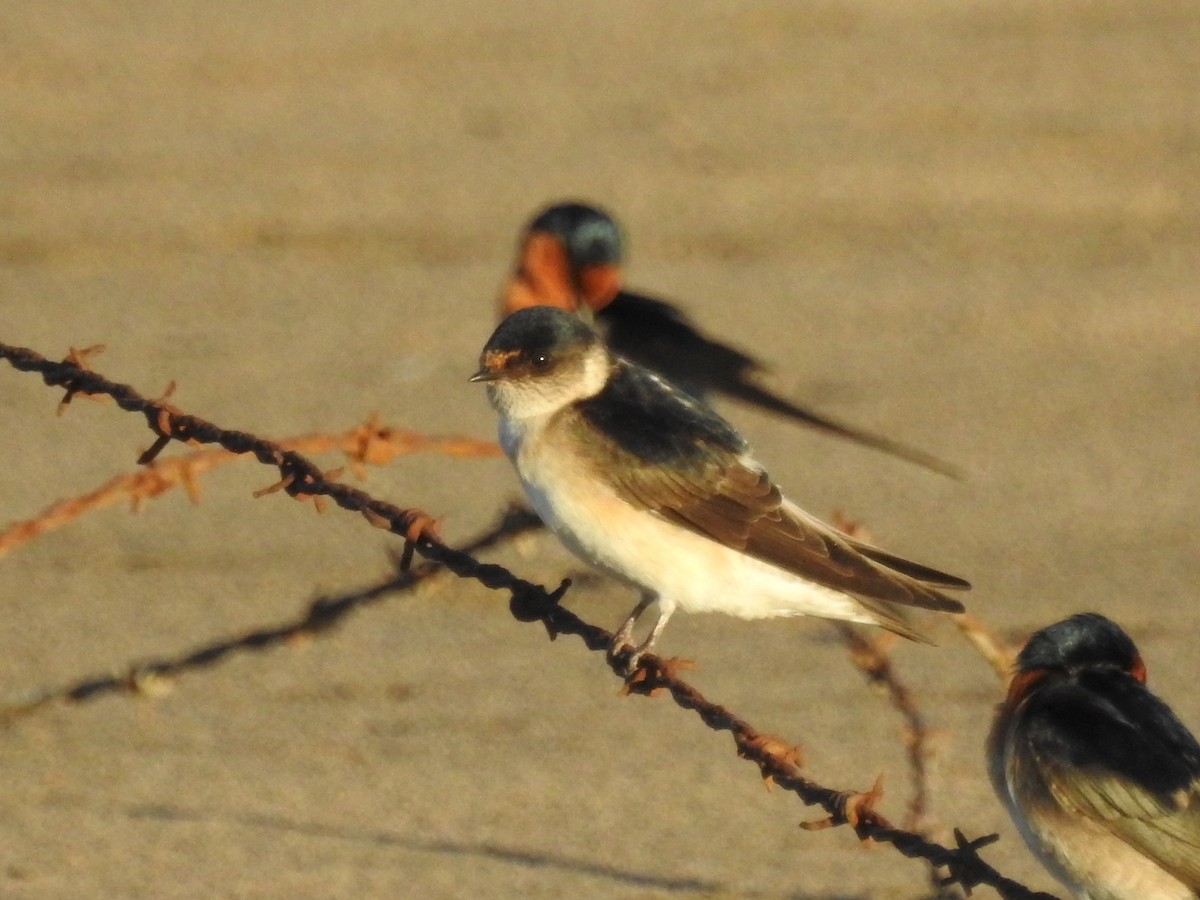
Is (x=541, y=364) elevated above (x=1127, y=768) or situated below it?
above

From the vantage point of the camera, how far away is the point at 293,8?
12719 mm

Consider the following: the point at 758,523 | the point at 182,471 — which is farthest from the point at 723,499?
the point at 182,471

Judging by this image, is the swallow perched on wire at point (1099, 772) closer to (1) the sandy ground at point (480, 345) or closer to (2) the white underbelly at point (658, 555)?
(2) the white underbelly at point (658, 555)

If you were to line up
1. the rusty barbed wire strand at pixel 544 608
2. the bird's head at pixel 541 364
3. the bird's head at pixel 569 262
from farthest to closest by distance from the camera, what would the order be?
1. the bird's head at pixel 569 262
2. the bird's head at pixel 541 364
3. the rusty barbed wire strand at pixel 544 608

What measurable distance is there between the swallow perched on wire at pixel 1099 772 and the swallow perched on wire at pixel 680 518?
0.31 metres

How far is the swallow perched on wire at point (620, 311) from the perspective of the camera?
7.50 meters

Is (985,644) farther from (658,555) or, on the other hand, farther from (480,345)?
(480,345)

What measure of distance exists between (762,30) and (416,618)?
613 cm

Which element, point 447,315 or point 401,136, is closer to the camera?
point 447,315

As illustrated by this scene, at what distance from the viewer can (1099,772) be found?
4.46m

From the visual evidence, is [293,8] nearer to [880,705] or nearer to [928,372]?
[928,372]

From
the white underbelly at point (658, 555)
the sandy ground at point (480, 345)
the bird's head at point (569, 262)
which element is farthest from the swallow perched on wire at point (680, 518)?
the bird's head at point (569, 262)

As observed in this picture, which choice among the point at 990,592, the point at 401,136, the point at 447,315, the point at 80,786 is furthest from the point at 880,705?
the point at 401,136

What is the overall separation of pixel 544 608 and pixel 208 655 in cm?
173
